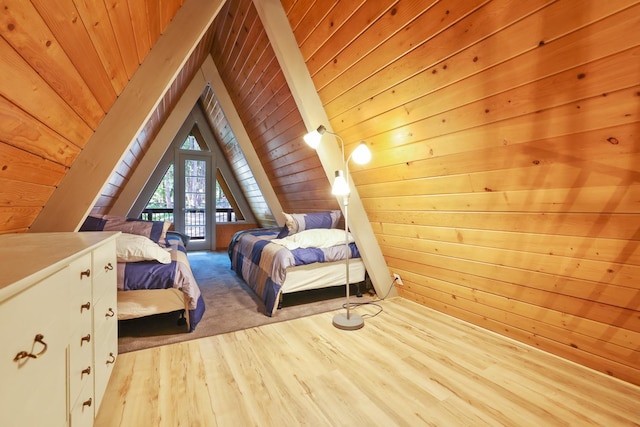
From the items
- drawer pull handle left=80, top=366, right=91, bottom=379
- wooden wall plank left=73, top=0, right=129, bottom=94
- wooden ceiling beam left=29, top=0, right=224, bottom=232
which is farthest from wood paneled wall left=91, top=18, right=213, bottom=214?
drawer pull handle left=80, top=366, right=91, bottom=379

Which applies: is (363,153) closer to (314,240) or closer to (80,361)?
(314,240)

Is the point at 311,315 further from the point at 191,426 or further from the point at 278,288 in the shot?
the point at 191,426

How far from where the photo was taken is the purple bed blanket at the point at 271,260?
2.57 m

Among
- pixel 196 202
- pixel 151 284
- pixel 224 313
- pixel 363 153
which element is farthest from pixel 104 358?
pixel 196 202

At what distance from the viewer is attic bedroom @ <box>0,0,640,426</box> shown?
1.00 metres

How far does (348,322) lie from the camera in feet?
7.53

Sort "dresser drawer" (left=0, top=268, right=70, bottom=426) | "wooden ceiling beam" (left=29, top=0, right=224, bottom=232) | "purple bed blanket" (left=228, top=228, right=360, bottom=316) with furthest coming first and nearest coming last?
"purple bed blanket" (left=228, top=228, right=360, bottom=316)
"wooden ceiling beam" (left=29, top=0, right=224, bottom=232)
"dresser drawer" (left=0, top=268, right=70, bottom=426)

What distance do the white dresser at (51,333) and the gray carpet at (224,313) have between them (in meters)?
0.75

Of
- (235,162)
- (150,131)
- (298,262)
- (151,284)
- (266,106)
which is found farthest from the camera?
(235,162)

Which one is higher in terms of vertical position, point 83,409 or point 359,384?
point 83,409

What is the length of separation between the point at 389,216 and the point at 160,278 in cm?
190

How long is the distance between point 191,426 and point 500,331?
6.79 ft

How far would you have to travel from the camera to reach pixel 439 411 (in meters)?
1.34

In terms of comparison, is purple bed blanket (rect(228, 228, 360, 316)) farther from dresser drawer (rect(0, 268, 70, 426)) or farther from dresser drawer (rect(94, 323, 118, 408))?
dresser drawer (rect(0, 268, 70, 426))
